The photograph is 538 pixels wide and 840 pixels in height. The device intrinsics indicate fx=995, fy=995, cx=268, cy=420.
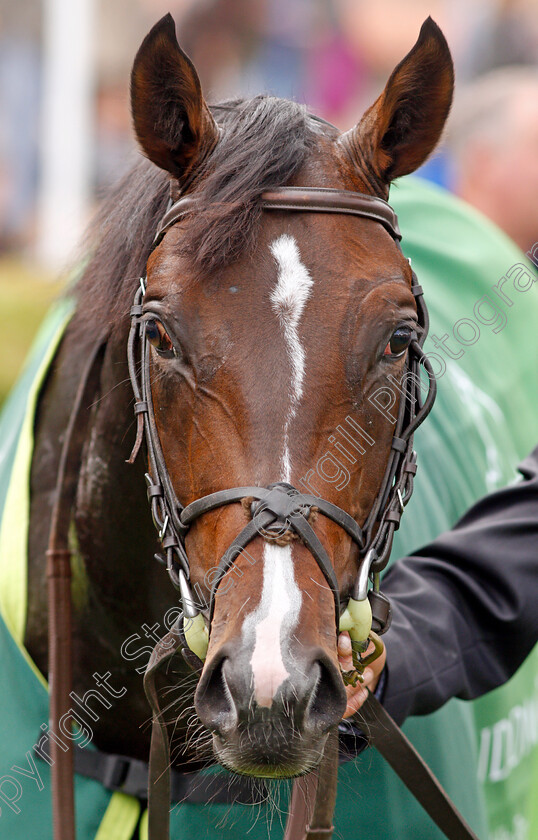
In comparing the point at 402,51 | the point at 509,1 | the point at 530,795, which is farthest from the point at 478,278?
the point at 509,1

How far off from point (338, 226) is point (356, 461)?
0.41 m

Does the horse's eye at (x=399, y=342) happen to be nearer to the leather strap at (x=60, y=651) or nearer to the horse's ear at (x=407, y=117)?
the horse's ear at (x=407, y=117)

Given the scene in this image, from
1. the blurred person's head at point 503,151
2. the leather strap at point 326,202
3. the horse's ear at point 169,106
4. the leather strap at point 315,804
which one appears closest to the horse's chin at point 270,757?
the leather strap at point 315,804

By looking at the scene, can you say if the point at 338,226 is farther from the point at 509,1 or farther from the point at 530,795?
the point at 509,1

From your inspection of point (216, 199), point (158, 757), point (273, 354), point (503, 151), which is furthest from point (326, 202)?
point (503, 151)

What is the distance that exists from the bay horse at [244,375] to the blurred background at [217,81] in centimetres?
329

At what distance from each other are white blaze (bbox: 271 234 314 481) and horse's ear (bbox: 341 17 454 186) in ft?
0.96

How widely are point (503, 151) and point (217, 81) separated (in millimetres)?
2420

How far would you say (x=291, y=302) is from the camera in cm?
160

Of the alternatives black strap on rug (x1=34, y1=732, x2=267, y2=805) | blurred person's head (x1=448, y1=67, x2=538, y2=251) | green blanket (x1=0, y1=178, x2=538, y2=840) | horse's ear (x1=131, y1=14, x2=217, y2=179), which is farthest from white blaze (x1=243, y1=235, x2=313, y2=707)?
blurred person's head (x1=448, y1=67, x2=538, y2=251)

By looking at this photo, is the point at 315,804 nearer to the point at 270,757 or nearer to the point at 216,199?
the point at 270,757

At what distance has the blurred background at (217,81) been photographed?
17.1ft

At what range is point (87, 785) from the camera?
2070 millimetres

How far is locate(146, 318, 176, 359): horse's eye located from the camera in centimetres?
167
